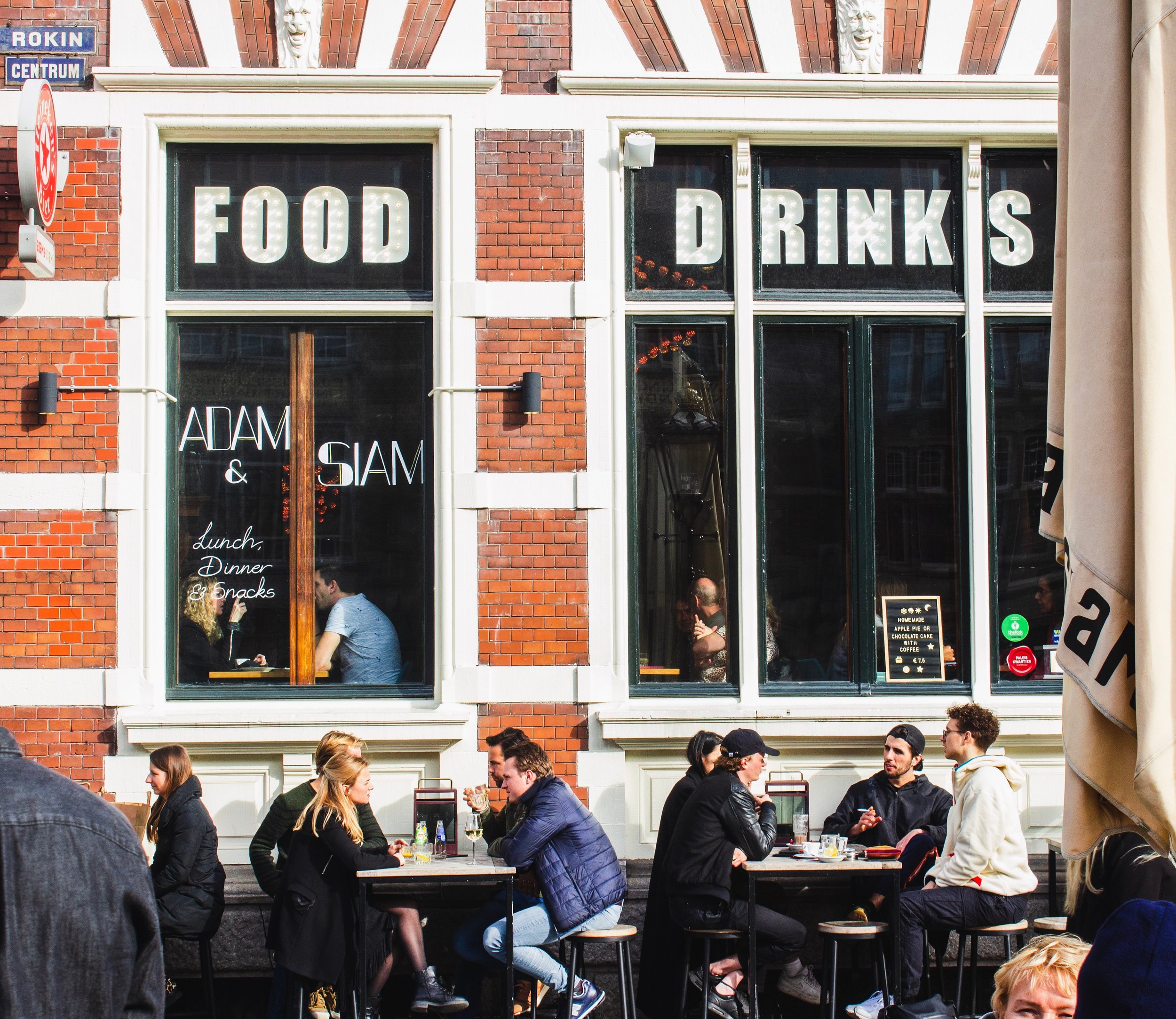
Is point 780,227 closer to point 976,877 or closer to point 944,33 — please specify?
point 944,33

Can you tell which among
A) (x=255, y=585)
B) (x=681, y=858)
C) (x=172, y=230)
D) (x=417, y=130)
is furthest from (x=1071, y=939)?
(x=172, y=230)

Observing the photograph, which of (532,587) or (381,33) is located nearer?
(532,587)

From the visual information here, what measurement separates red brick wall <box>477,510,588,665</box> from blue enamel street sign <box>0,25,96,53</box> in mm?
3653

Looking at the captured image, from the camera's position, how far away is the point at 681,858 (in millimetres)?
6270

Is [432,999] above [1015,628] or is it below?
below

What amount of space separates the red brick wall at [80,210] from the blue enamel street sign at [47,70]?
11.2 inches

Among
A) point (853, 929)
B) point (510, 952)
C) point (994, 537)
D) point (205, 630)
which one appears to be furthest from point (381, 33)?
point (853, 929)

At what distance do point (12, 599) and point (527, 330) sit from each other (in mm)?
3338

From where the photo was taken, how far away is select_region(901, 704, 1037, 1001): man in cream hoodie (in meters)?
6.27

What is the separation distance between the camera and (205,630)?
7.57 meters

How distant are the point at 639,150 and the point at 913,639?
337 centimetres

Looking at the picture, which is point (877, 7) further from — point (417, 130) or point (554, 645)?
point (554, 645)

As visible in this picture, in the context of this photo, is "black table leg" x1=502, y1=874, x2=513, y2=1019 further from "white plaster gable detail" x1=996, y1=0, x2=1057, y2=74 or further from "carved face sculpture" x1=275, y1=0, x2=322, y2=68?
"white plaster gable detail" x1=996, y1=0, x2=1057, y2=74

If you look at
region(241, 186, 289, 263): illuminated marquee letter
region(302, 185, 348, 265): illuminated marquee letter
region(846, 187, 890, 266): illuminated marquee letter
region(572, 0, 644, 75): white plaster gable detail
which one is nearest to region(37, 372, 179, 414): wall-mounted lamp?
region(241, 186, 289, 263): illuminated marquee letter
